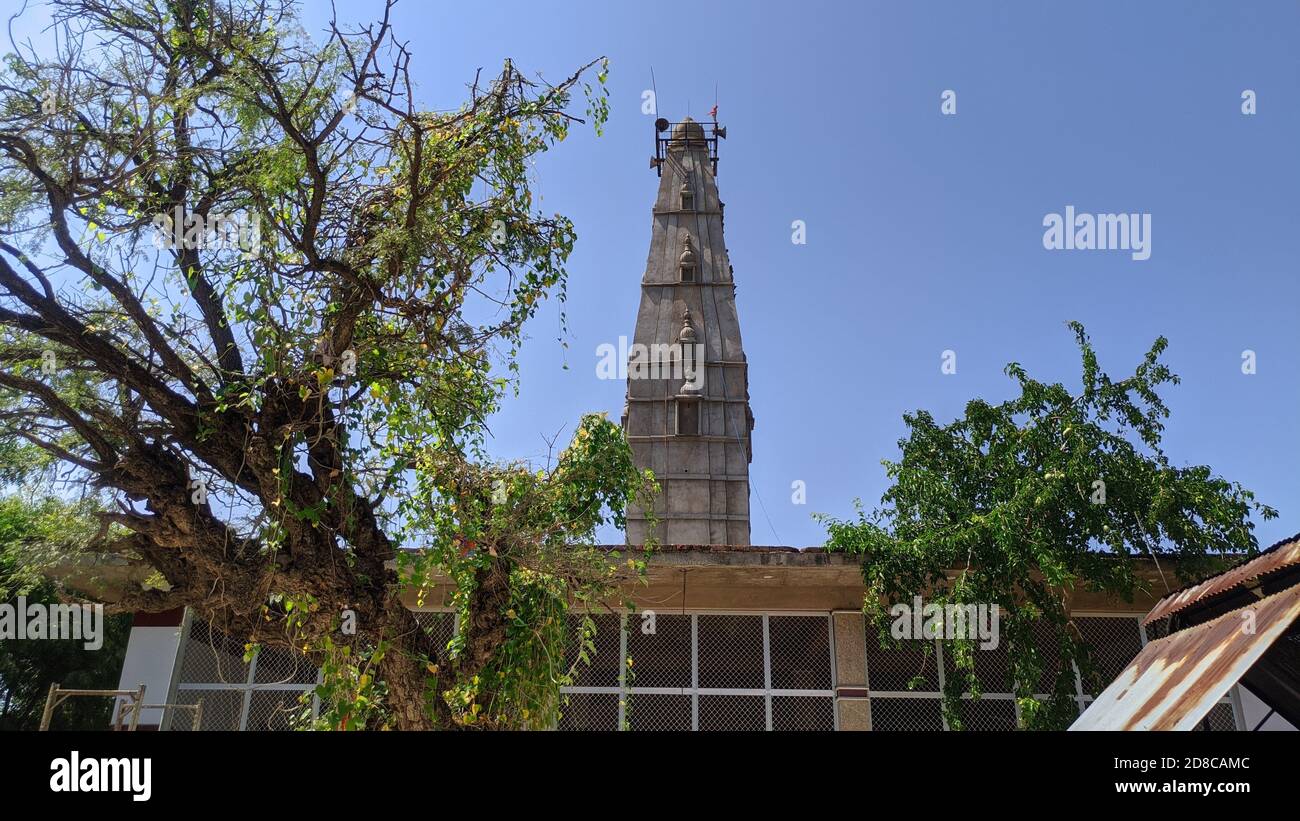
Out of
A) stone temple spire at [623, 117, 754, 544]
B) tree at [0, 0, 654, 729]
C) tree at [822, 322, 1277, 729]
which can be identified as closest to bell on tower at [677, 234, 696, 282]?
stone temple spire at [623, 117, 754, 544]

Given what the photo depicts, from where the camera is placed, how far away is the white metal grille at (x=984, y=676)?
433 inches

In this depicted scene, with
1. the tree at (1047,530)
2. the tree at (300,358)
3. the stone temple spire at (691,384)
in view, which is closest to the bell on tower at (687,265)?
the stone temple spire at (691,384)

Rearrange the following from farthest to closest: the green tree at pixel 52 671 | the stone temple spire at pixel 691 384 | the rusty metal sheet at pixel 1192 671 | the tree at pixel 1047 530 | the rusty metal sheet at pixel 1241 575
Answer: the stone temple spire at pixel 691 384 → the green tree at pixel 52 671 → the tree at pixel 1047 530 → the rusty metal sheet at pixel 1241 575 → the rusty metal sheet at pixel 1192 671

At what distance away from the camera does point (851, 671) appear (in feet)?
35.9

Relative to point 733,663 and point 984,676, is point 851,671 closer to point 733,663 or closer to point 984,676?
point 733,663

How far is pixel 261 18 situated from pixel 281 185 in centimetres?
128

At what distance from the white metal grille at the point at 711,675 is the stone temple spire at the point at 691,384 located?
10.5 metres

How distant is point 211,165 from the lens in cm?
670

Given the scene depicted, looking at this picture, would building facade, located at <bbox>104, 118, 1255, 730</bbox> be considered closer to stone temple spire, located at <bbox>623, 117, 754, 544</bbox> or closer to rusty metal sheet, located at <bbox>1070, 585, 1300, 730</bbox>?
rusty metal sheet, located at <bbox>1070, 585, 1300, 730</bbox>

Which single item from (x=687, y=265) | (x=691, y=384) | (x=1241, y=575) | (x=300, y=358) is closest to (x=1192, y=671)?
(x=1241, y=575)

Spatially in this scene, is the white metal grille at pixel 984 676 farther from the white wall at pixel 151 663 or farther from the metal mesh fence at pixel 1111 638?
the white wall at pixel 151 663

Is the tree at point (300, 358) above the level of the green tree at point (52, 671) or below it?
above

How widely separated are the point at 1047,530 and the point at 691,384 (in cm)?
1507
